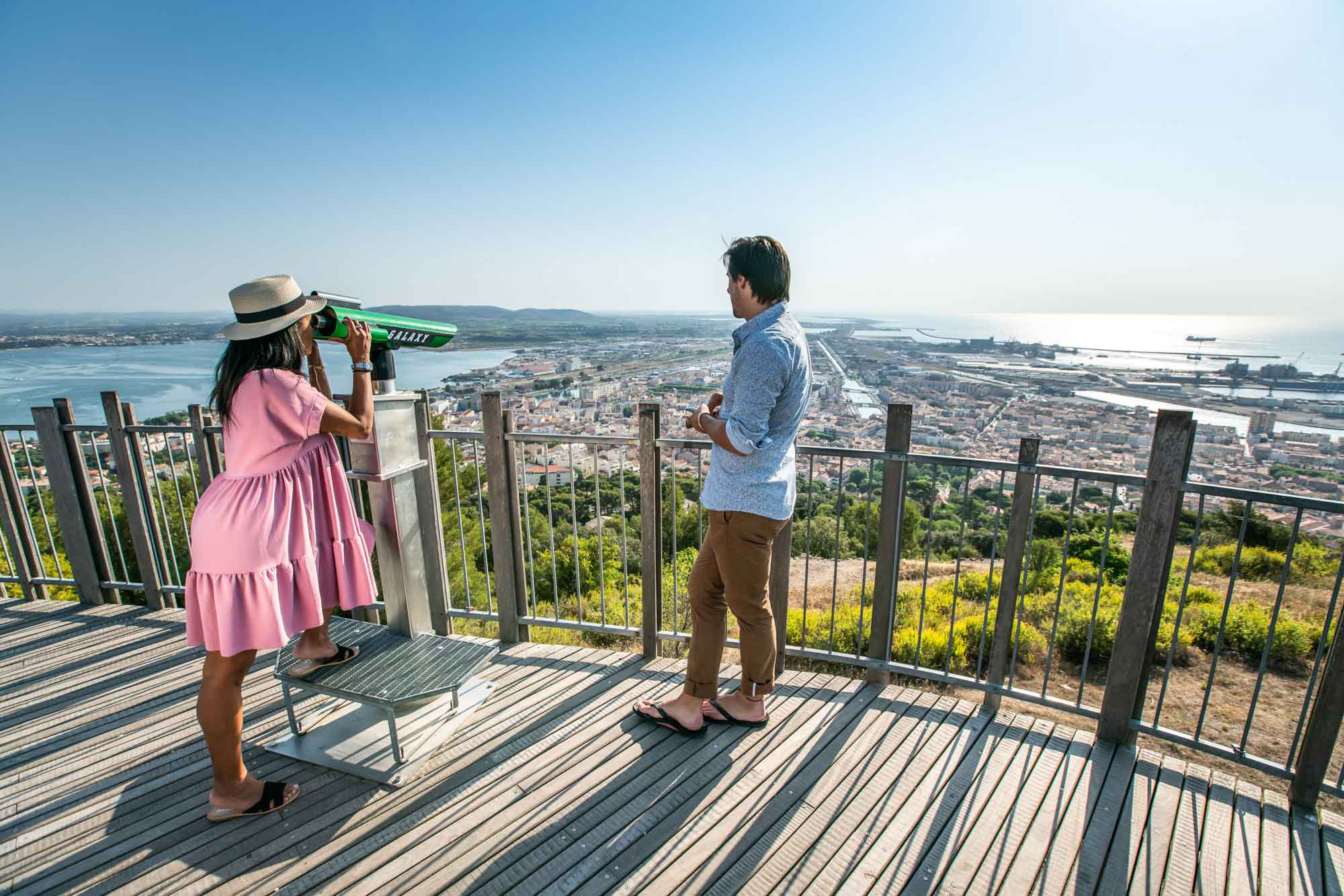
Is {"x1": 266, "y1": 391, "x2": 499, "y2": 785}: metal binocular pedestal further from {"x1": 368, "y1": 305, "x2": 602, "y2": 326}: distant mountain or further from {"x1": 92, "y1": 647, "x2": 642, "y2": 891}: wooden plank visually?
{"x1": 368, "y1": 305, "x2": 602, "y2": 326}: distant mountain

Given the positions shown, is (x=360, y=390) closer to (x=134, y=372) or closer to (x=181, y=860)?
(x=181, y=860)

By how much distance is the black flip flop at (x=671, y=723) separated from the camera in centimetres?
233

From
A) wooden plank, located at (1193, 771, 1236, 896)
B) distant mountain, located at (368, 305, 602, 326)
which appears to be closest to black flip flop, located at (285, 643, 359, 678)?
wooden plank, located at (1193, 771, 1236, 896)

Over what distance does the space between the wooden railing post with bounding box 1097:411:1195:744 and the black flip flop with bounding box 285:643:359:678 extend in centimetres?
307

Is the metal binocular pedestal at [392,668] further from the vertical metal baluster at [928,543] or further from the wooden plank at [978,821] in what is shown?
the vertical metal baluster at [928,543]

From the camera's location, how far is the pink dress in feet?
5.49

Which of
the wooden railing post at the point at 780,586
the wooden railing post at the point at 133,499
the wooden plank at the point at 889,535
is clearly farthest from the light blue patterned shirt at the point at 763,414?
the wooden railing post at the point at 133,499

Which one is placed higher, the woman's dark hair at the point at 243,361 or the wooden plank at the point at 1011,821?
the woman's dark hair at the point at 243,361

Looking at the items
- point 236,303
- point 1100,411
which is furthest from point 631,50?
point 1100,411

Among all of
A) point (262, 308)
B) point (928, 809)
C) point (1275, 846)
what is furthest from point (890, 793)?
point (262, 308)

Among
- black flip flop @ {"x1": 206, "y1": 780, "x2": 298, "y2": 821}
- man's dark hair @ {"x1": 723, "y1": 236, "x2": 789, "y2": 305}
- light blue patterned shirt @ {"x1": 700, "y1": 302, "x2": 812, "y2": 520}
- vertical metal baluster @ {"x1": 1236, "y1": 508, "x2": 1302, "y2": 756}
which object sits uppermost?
man's dark hair @ {"x1": 723, "y1": 236, "x2": 789, "y2": 305}

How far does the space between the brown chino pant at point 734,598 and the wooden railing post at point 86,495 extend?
12.5ft

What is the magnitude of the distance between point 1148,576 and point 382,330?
120 inches

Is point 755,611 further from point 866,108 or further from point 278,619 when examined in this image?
point 866,108
